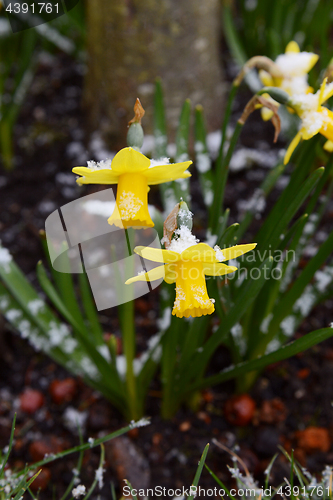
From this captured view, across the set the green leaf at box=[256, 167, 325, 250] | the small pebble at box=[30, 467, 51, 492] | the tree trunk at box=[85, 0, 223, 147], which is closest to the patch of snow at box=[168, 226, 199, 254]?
the green leaf at box=[256, 167, 325, 250]

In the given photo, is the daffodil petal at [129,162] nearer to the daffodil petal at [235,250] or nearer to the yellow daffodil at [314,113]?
the daffodil petal at [235,250]

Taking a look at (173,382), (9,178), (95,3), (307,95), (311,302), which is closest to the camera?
(307,95)

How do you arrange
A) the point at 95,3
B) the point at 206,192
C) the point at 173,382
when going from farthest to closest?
the point at 95,3 < the point at 206,192 < the point at 173,382

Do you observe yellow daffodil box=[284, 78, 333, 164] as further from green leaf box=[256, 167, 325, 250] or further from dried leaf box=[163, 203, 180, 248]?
dried leaf box=[163, 203, 180, 248]

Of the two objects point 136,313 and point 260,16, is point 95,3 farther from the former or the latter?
point 136,313

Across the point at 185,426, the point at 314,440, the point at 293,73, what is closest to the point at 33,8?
the point at 293,73

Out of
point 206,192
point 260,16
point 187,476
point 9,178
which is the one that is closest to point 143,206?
point 206,192
